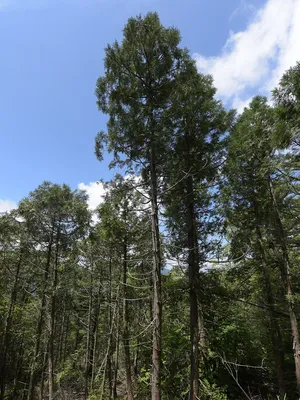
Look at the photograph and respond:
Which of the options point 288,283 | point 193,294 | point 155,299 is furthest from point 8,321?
point 288,283

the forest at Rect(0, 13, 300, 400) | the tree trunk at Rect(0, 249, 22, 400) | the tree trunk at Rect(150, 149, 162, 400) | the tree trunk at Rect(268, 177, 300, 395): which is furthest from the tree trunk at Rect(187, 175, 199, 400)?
the tree trunk at Rect(0, 249, 22, 400)

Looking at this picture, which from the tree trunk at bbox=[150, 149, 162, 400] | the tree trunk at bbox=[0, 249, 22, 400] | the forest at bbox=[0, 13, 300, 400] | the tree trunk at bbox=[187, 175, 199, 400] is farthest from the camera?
the tree trunk at bbox=[0, 249, 22, 400]

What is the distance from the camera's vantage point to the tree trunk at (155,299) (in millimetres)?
4953

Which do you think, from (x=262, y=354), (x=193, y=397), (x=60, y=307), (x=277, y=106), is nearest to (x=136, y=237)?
(x=193, y=397)

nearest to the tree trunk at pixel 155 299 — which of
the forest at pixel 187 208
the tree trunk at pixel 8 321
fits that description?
the forest at pixel 187 208

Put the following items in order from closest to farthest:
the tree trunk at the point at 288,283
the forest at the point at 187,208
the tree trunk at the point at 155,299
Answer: the tree trunk at the point at 155,299
the forest at the point at 187,208
the tree trunk at the point at 288,283

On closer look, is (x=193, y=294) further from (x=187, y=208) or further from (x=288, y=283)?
(x=288, y=283)

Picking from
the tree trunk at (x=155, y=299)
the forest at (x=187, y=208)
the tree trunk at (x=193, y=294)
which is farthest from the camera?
the forest at (x=187, y=208)

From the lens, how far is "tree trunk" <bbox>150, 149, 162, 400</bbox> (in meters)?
4.95

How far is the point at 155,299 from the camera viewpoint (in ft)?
17.6

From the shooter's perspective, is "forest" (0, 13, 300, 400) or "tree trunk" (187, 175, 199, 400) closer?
"tree trunk" (187, 175, 199, 400)

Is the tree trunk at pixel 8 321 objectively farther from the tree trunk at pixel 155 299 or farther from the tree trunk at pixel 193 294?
the tree trunk at pixel 155 299

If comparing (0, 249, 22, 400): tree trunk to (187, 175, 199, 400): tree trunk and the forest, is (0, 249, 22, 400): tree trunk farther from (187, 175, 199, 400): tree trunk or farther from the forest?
(187, 175, 199, 400): tree trunk

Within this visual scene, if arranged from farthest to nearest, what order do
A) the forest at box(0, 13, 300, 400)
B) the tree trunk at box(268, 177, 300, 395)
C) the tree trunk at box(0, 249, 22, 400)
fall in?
the tree trunk at box(0, 249, 22, 400) < the tree trunk at box(268, 177, 300, 395) < the forest at box(0, 13, 300, 400)
